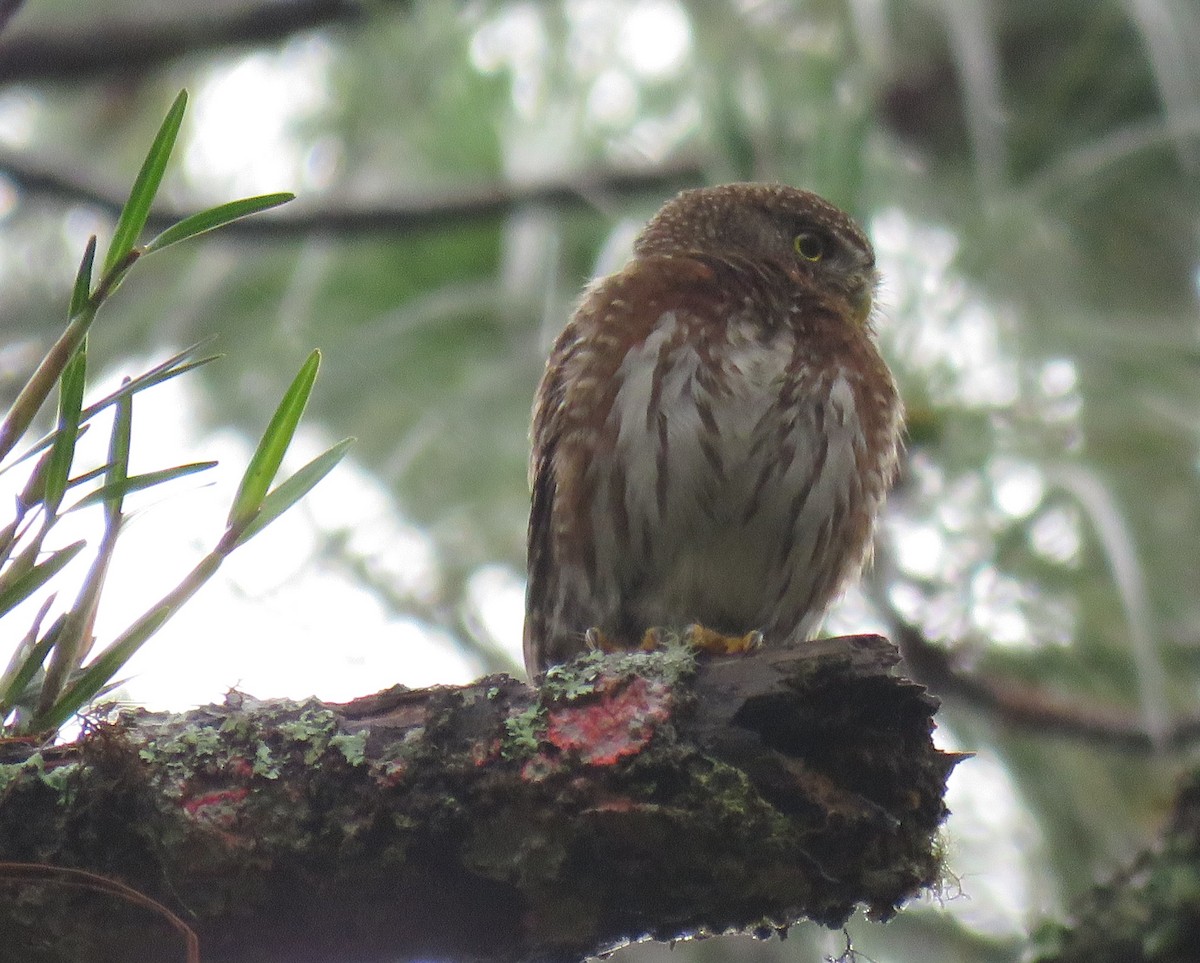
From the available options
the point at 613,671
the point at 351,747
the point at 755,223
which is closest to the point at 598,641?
the point at 613,671

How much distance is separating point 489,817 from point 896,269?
8.13 feet

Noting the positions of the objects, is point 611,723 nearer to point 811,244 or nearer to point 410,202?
point 811,244

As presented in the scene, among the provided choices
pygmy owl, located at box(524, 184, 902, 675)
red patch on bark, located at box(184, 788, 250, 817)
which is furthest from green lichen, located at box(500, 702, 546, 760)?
pygmy owl, located at box(524, 184, 902, 675)

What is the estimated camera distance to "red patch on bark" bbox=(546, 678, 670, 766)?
5.62ft

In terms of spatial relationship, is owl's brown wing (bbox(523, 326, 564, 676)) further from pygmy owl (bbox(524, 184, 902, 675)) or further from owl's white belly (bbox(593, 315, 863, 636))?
owl's white belly (bbox(593, 315, 863, 636))

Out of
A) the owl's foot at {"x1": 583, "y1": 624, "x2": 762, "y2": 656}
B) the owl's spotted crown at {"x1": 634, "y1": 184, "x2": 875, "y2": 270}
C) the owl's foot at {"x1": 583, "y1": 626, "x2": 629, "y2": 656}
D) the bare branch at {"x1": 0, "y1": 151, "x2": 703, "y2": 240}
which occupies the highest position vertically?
the bare branch at {"x1": 0, "y1": 151, "x2": 703, "y2": 240}

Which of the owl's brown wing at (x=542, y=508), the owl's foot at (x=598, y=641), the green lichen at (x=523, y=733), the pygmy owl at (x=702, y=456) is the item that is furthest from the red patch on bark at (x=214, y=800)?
the owl's brown wing at (x=542, y=508)

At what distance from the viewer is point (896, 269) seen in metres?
3.83

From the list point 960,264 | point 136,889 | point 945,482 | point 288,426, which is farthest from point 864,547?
point 136,889

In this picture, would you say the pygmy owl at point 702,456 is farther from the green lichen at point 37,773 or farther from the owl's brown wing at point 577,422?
the green lichen at point 37,773

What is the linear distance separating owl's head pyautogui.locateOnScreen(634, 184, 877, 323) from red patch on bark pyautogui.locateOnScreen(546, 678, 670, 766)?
5.60 feet

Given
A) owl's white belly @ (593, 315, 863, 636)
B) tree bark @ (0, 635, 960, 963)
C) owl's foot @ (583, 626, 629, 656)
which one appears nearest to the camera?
tree bark @ (0, 635, 960, 963)

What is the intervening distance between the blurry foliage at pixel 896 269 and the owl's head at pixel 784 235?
30cm

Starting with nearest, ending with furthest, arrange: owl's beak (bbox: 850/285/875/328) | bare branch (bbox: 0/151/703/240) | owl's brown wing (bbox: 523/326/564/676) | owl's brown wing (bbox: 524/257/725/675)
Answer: owl's brown wing (bbox: 524/257/725/675), owl's brown wing (bbox: 523/326/564/676), owl's beak (bbox: 850/285/875/328), bare branch (bbox: 0/151/703/240)
